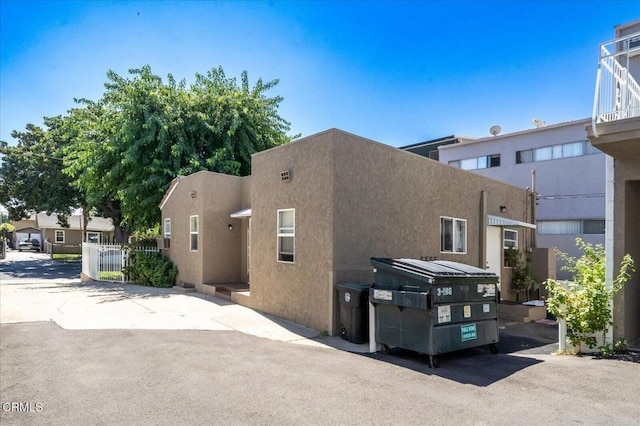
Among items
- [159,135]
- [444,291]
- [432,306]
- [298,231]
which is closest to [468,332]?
[444,291]

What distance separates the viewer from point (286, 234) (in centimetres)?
984

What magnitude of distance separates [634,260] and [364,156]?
5.29 metres

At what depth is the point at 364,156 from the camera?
9.16 meters

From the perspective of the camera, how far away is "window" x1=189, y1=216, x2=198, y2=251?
14.3 metres

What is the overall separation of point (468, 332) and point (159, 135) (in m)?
15.0

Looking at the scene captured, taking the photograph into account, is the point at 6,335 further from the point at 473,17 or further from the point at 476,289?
the point at 473,17

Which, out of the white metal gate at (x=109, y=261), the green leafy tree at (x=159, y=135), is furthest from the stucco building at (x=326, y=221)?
the green leafy tree at (x=159, y=135)

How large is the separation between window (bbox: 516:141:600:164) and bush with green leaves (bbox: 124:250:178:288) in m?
21.5

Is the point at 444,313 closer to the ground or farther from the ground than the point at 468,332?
farther from the ground

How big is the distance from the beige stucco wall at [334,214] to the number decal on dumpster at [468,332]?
254 centimetres

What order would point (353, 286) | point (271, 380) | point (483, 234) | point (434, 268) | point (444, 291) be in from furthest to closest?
point (483, 234), point (353, 286), point (434, 268), point (444, 291), point (271, 380)

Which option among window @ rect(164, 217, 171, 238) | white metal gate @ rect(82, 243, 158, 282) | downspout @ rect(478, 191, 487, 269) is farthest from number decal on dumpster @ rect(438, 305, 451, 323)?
white metal gate @ rect(82, 243, 158, 282)

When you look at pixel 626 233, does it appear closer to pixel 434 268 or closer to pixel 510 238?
pixel 434 268

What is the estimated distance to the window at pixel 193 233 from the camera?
1428 cm
